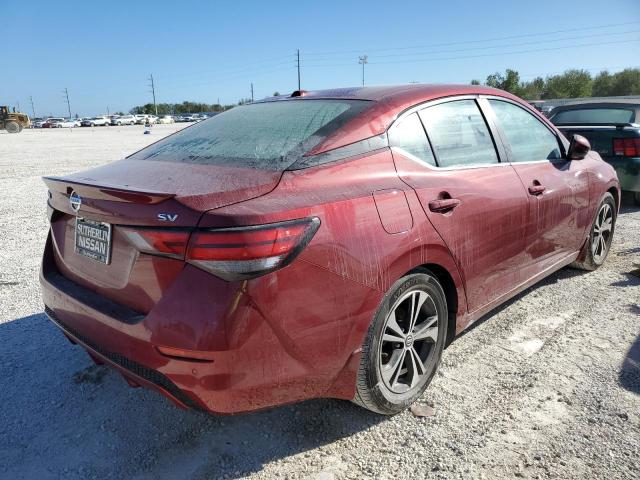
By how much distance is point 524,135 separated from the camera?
12.0 feet

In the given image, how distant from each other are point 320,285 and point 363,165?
647 mm

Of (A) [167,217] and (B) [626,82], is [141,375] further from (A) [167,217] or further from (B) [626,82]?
(B) [626,82]

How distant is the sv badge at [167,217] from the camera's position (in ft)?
6.22

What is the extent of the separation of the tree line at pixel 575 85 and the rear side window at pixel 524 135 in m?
74.4

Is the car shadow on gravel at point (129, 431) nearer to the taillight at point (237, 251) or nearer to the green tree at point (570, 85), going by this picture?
the taillight at point (237, 251)

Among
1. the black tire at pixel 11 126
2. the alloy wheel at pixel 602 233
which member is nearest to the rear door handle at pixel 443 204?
the alloy wheel at pixel 602 233

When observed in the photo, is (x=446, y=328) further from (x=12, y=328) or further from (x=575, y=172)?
(x=12, y=328)

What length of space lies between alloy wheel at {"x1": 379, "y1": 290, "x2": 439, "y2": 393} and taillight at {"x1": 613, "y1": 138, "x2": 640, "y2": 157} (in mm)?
5837

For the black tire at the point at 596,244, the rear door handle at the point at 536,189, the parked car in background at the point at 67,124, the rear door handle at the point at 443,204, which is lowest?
the parked car in background at the point at 67,124

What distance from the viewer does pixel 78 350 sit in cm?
334

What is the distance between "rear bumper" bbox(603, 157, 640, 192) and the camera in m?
7.04

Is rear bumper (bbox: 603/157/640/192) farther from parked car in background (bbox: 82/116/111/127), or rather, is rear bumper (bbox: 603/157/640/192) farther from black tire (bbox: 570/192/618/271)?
parked car in background (bbox: 82/116/111/127)

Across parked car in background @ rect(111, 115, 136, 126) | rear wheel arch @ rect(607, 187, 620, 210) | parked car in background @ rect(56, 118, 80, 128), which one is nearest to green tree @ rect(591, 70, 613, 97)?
parked car in background @ rect(111, 115, 136, 126)

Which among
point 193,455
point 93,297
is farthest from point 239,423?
point 93,297
